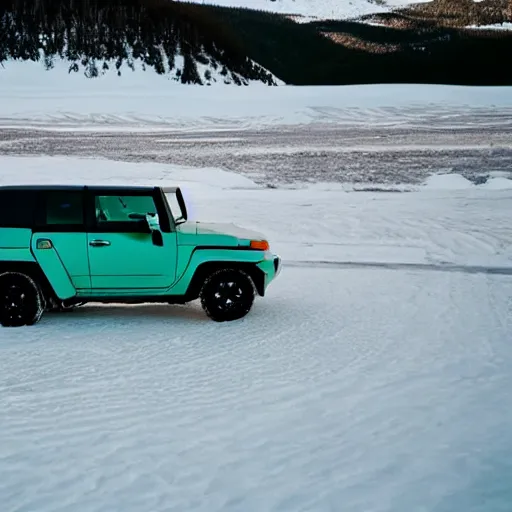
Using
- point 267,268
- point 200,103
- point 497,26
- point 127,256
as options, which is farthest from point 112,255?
point 497,26

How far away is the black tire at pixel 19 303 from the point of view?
6629mm

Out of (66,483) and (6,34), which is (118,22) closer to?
(6,34)

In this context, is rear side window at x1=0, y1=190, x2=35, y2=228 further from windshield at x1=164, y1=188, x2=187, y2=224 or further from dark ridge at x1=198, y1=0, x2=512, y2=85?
dark ridge at x1=198, y1=0, x2=512, y2=85

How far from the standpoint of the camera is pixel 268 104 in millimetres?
35031

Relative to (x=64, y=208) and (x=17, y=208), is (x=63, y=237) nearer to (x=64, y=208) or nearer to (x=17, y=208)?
(x=64, y=208)

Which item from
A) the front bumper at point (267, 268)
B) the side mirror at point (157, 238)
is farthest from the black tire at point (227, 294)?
the side mirror at point (157, 238)

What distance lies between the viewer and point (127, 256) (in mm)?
6668

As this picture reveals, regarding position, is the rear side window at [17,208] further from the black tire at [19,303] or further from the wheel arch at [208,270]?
the wheel arch at [208,270]

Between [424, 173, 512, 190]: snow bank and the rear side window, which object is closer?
the rear side window

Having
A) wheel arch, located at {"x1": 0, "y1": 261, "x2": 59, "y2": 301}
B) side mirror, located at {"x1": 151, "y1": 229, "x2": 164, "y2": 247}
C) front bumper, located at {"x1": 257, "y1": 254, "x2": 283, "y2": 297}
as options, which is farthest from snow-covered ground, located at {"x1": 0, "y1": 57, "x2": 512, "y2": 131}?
wheel arch, located at {"x1": 0, "y1": 261, "x2": 59, "y2": 301}

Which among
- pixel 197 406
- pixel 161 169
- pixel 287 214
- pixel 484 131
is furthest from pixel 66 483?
pixel 484 131

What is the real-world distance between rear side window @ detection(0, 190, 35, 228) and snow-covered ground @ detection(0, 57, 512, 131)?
76.8 ft

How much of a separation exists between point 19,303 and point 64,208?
86 centimetres

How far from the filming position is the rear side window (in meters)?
6.70
